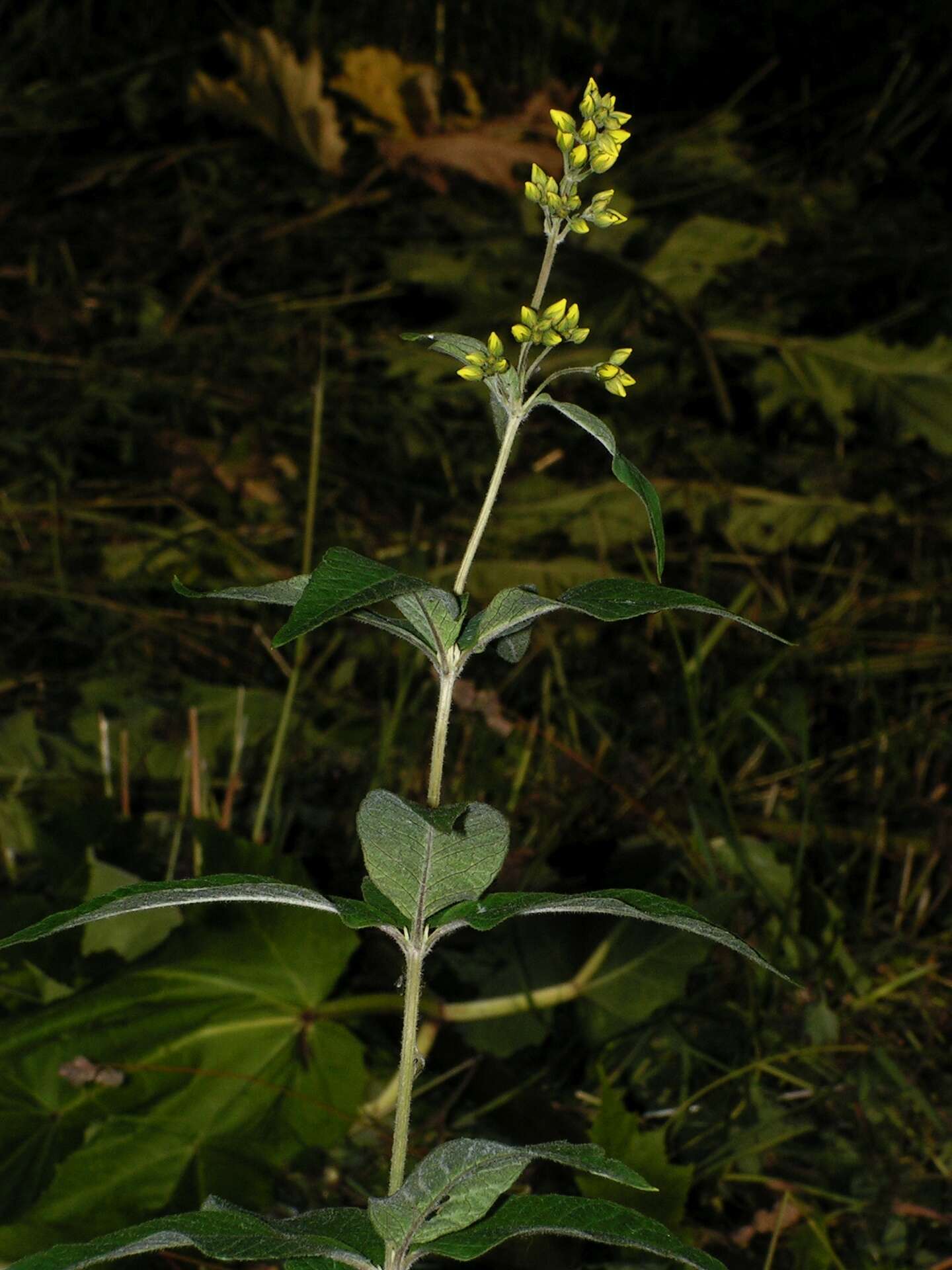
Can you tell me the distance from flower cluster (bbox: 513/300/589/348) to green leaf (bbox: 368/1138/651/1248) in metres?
0.48

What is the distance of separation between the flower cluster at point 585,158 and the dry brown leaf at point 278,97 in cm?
281

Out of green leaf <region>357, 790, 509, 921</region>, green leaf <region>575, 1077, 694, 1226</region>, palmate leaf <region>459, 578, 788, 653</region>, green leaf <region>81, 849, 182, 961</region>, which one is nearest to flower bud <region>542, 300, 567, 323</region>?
palmate leaf <region>459, 578, 788, 653</region>

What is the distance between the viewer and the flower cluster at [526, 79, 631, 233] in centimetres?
83

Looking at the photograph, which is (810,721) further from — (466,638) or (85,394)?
(85,394)

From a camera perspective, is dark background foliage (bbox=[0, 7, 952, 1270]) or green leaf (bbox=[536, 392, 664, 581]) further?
dark background foliage (bbox=[0, 7, 952, 1270])

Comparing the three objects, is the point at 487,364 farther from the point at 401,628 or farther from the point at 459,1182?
the point at 459,1182

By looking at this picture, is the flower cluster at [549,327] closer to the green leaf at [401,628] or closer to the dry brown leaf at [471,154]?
the green leaf at [401,628]

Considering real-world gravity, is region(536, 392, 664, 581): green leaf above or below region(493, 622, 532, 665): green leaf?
above

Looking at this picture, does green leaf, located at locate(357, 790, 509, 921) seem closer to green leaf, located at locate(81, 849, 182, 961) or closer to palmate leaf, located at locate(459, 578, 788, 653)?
palmate leaf, located at locate(459, 578, 788, 653)

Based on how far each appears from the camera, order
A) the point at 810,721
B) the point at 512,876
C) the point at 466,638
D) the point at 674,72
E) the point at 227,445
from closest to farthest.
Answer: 1. the point at 466,638
2. the point at 512,876
3. the point at 810,721
4. the point at 227,445
5. the point at 674,72

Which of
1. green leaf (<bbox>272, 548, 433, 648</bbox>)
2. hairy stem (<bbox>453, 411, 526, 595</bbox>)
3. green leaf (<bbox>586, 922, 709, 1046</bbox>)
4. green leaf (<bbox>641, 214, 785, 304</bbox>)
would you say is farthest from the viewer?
green leaf (<bbox>641, 214, 785, 304</bbox>)

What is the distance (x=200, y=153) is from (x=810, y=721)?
2668 millimetres

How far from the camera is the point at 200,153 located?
3832mm

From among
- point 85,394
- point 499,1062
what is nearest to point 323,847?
point 499,1062
